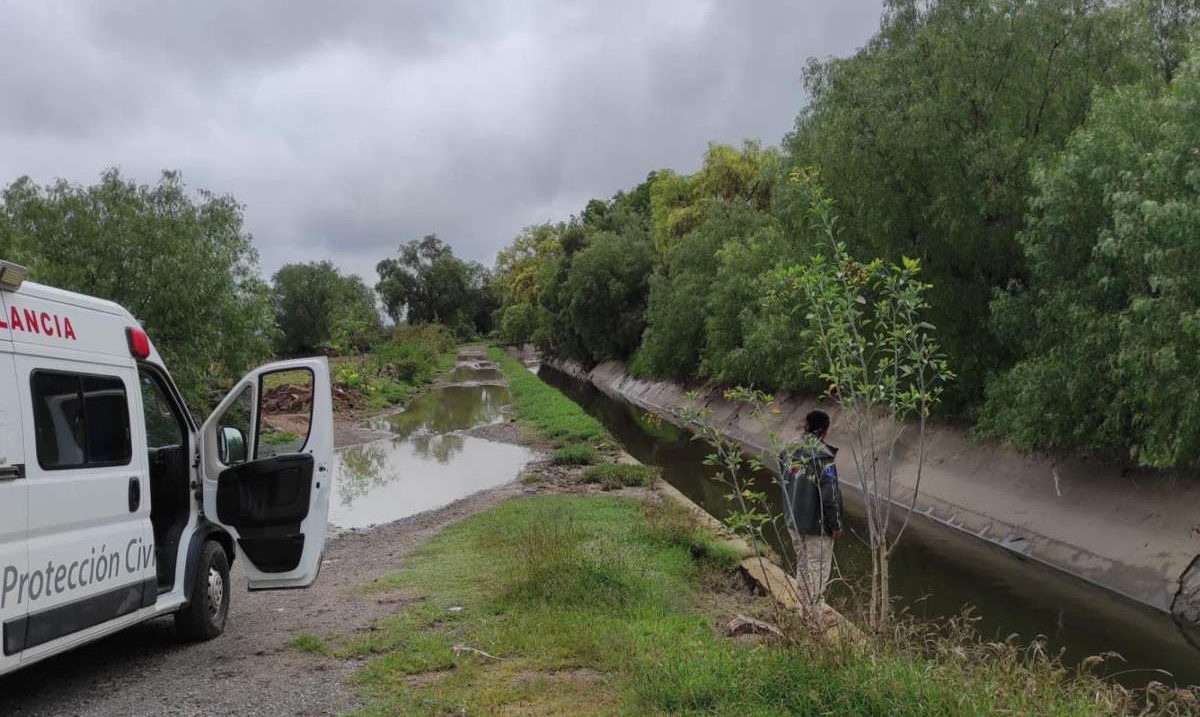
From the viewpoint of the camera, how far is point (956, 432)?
57.0 feet

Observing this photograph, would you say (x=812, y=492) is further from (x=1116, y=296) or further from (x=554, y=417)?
(x=554, y=417)

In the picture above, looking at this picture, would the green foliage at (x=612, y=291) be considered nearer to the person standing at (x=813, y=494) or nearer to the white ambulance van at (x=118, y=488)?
the white ambulance van at (x=118, y=488)

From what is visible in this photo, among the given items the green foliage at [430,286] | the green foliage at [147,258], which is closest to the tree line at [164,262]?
the green foliage at [147,258]

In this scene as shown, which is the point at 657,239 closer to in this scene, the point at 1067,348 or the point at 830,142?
the point at 830,142

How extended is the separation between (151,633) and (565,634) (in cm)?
366

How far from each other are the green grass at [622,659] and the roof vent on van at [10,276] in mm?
3356

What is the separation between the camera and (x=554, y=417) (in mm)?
30547

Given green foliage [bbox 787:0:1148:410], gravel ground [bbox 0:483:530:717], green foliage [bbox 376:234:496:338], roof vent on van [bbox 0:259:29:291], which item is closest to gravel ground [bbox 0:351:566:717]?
gravel ground [bbox 0:483:530:717]

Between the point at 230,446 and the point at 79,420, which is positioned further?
the point at 230,446

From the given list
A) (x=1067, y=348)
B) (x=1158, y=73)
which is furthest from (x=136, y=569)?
(x=1158, y=73)

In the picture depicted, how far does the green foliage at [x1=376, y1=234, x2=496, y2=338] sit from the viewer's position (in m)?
113

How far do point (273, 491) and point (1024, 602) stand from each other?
30.5 ft

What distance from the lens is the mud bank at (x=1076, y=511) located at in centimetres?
1080

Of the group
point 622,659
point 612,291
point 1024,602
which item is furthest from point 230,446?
point 612,291
